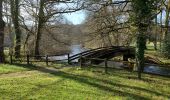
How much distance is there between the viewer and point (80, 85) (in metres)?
14.9

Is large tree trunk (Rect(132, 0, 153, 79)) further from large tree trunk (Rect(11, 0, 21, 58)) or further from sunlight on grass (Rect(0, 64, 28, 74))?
large tree trunk (Rect(11, 0, 21, 58))

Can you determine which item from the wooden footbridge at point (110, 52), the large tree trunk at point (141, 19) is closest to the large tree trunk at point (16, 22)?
the wooden footbridge at point (110, 52)

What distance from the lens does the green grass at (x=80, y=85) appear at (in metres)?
13.0

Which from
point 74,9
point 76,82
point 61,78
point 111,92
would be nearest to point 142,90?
point 111,92

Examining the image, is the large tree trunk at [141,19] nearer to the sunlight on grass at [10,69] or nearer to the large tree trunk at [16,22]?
the sunlight on grass at [10,69]

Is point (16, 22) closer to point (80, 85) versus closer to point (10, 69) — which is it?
point (10, 69)

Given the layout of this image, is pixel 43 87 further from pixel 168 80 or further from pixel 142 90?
pixel 168 80

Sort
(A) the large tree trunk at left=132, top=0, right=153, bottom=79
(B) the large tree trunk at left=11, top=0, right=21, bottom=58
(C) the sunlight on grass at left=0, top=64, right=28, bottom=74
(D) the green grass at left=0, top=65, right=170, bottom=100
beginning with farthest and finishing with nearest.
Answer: (B) the large tree trunk at left=11, top=0, right=21, bottom=58, (A) the large tree trunk at left=132, top=0, right=153, bottom=79, (C) the sunlight on grass at left=0, top=64, right=28, bottom=74, (D) the green grass at left=0, top=65, right=170, bottom=100

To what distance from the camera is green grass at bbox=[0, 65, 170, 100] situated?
42.6ft

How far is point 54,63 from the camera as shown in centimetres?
2325

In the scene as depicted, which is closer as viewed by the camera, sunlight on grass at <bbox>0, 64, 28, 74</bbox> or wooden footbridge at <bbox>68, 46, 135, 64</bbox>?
sunlight on grass at <bbox>0, 64, 28, 74</bbox>

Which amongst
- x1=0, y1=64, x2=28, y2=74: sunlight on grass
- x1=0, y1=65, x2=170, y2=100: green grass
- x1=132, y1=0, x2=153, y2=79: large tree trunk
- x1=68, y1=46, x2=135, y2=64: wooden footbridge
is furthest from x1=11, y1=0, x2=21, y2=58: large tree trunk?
x1=132, y1=0, x2=153, y2=79: large tree trunk

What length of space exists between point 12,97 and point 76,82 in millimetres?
3922

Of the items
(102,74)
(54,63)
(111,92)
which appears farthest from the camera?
(54,63)
